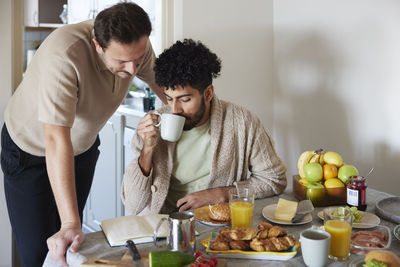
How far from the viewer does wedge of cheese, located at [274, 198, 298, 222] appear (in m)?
1.46

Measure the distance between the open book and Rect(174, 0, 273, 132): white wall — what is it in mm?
1346

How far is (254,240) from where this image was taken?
1230 mm

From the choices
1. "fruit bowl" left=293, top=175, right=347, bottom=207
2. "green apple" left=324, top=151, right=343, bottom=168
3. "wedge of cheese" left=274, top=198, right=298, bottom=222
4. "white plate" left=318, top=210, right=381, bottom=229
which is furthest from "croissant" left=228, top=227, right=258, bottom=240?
"green apple" left=324, top=151, right=343, bottom=168

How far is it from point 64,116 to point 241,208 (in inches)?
25.3

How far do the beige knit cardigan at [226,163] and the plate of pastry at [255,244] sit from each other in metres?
0.46

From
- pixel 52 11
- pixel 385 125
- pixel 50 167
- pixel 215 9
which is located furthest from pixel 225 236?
pixel 52 11

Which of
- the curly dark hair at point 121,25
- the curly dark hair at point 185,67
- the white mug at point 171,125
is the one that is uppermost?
the curly dark hair at point 121,25

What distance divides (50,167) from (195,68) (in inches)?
23.8

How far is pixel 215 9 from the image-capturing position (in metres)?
2.57

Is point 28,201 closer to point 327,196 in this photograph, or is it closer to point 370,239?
point 327,196

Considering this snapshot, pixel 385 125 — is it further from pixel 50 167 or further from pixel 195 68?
pixel 50 167

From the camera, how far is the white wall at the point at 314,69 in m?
2.29

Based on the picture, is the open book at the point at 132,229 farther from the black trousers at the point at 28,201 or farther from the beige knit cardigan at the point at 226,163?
the black trousers at the point at 28,201

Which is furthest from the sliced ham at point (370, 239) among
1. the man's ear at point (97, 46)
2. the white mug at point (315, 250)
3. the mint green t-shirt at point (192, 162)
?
the man's ear at point (97, 46)
